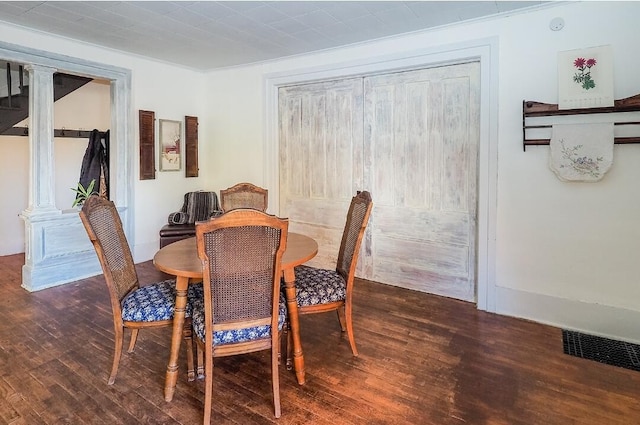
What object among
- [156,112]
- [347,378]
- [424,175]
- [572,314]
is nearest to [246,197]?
[424,175]

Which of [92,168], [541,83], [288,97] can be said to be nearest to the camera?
[541,83]

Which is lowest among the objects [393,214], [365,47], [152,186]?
[393,214]

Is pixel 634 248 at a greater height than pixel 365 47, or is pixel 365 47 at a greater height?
pixel 365 47

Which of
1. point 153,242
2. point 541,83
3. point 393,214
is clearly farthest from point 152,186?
point 541,83

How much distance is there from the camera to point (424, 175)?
146 inches

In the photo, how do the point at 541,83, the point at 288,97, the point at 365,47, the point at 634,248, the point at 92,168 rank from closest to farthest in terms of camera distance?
the point at 634,248, the point at 541,83, the point at 365,47, the point at 288,97, the point at 92,168

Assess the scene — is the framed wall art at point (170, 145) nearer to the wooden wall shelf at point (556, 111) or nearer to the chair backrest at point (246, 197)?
the chair backrest at point (246, 197)

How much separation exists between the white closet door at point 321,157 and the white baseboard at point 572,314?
6.02 feet

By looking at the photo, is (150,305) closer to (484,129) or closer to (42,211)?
(42,211)

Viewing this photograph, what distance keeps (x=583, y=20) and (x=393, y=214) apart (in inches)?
85.7

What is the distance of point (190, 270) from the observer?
196 cm

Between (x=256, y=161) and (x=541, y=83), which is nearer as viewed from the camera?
(x=541, y=83)

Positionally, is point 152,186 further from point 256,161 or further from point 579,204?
point 579,204

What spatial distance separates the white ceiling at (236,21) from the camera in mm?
2961
